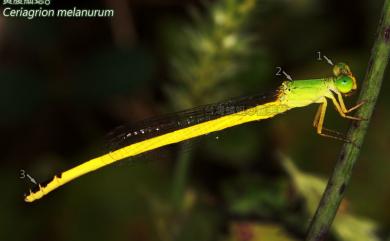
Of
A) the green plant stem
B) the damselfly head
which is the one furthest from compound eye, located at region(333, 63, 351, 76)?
the green plant stem

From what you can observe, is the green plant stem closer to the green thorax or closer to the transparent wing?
the green thorax

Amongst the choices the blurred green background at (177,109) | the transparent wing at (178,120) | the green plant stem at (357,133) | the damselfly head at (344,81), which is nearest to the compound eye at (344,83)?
the damselfly head at (344,81)

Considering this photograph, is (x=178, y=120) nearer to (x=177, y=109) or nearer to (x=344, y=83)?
(x=177, y=109)

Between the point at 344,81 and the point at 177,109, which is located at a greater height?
the point at 344,81

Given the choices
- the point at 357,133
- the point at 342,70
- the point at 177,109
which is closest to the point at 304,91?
the point at 342,70

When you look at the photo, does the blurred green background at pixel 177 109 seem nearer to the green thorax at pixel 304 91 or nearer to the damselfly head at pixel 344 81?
the green thorax at pixel 304 91

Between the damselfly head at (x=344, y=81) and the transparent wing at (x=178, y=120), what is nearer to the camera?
the damselfly head at (x=344, y=81)
